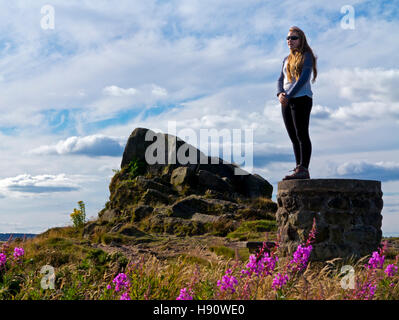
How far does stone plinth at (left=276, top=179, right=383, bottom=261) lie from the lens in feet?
21.7

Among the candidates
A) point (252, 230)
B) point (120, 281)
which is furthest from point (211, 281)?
point (252, 230)

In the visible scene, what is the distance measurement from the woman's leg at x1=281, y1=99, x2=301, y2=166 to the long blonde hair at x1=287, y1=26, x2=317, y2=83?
487 millimetres

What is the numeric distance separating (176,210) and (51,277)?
9.87m

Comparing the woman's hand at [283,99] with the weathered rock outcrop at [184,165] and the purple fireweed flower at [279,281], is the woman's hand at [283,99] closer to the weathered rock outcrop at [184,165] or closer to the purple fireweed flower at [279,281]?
the purple fireweed flower at [279,281]

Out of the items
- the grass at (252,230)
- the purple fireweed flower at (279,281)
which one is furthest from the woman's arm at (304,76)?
the grass at (252,230)

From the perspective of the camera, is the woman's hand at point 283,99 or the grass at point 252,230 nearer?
the woman's hand at point 283,99

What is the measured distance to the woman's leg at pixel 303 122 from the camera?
22.1ft

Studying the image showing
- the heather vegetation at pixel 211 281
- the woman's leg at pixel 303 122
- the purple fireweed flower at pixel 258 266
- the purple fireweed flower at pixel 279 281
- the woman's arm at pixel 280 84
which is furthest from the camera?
the woman's arm at pixel 280 84

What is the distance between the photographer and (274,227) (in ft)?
44.2

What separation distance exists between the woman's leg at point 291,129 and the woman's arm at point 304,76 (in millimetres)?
267

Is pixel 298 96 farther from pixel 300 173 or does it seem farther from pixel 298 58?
pixel 300 173

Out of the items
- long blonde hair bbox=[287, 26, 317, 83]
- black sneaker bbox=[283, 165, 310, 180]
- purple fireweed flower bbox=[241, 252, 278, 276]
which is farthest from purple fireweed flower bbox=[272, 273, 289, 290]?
long blonde hair bbox=[287, 26, 317, 83]

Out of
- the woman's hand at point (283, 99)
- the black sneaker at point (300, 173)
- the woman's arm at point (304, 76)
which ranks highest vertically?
the woman's arm at point (304, 76)

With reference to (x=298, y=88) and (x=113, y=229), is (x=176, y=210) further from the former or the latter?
(x=298, y=88)
